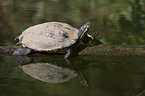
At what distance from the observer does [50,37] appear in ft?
12.8

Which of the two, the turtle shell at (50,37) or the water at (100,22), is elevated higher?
the turtle shell at (50,37)

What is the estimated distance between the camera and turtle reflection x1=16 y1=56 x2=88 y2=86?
288cm

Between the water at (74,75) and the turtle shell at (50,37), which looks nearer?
the water at (74,75)

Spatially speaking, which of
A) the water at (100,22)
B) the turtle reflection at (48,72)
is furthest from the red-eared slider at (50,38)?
the water at (100,22)

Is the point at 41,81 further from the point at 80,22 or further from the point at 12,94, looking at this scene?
the point at 80,22

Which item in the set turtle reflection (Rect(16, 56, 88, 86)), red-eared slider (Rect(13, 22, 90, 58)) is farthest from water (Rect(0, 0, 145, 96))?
red-eared slider (Rect(13, 22, 90, 58))

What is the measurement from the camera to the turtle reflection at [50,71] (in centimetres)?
288

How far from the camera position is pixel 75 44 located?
13.1 feet

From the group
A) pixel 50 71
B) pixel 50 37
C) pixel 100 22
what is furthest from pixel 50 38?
pixel 100 22

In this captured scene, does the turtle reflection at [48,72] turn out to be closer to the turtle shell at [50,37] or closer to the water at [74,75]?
the water at [74,75]

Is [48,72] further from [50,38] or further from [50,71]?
[50,38]

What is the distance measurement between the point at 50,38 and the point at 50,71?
85 cm

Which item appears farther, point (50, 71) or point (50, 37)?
point (50, 37)

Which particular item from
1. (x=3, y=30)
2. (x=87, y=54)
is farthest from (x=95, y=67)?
(x=3, y=30)
